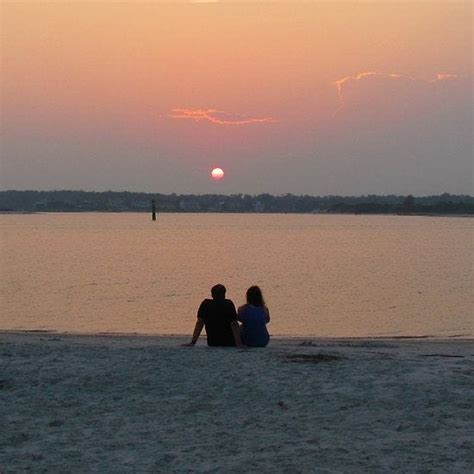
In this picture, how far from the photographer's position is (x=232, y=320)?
12945mm

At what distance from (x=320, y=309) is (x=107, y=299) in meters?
9.20

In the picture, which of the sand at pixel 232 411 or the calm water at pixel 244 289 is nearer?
the sand at pixel 232 411

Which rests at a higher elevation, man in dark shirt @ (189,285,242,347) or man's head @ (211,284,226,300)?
man's head @ (211,284,226,300)

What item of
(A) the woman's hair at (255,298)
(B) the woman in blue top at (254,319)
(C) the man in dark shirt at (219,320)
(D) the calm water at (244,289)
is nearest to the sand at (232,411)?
(B) the woman in blue top at (254,319)

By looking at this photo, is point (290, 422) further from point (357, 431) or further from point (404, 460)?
point (404, 460)

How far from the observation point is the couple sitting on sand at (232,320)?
12844 millimetres

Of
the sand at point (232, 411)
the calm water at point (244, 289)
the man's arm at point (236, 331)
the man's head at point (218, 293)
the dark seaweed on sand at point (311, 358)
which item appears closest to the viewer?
the sand at point (232, 411)

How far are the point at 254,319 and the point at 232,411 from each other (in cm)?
377

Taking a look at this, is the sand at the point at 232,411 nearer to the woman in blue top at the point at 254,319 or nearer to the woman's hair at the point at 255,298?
the woman in blue top at the point at 254,319

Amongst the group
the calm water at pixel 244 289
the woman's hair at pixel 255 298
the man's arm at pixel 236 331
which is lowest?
the calm water at pixel 244 289

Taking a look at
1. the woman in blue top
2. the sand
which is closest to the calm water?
the woman in blue top

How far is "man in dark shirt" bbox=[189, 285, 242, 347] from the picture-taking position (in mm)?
12812

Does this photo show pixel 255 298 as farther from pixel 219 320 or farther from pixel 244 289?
pixel 244 289

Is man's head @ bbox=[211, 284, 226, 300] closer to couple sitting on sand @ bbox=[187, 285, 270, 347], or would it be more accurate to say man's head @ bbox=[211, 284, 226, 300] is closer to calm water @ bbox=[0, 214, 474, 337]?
couple sitting on sand @ bbox=[187, 285, 270, 347]
